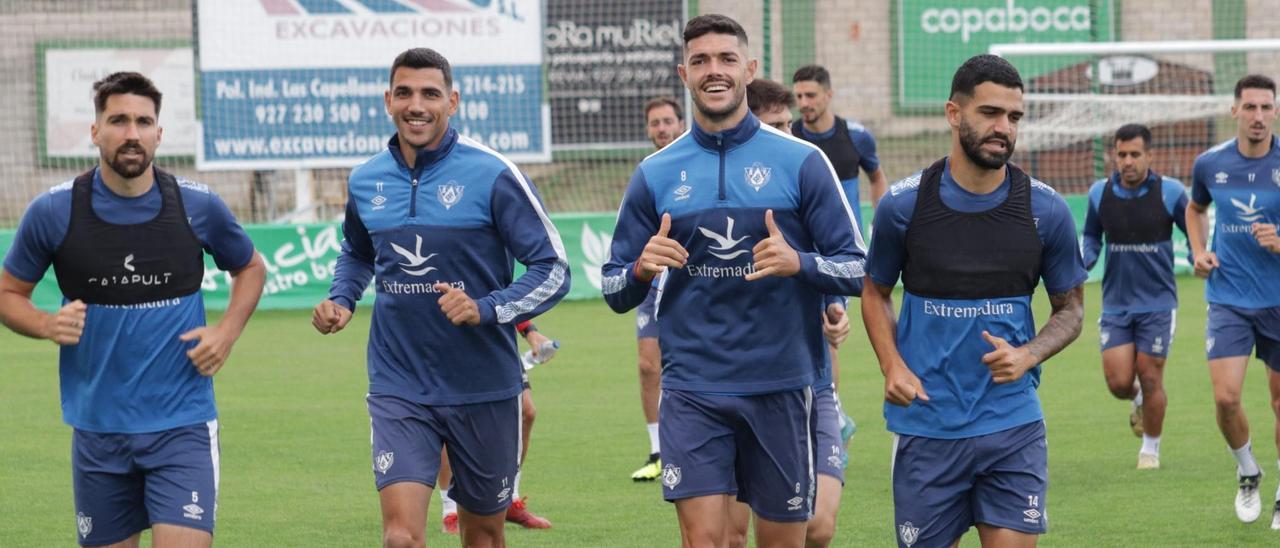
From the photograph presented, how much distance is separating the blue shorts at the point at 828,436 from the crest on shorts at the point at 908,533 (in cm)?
108

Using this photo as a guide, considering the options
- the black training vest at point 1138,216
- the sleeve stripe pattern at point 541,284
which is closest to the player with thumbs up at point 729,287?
the sleeve stripe pattern at point 541,284

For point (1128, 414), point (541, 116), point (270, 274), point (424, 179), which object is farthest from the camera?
point (541, 116)

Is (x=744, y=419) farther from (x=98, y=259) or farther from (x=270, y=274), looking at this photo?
(x=270, y=274)

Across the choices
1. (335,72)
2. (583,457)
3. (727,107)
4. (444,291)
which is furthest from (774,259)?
(335,72)

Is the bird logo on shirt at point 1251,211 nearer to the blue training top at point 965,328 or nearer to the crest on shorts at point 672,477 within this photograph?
the blue training top at point 965,328

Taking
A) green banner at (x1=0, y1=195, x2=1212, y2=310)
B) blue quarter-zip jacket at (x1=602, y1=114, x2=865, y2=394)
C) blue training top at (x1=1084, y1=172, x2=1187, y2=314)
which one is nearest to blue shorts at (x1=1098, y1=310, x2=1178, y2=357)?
blue training top at (x1=1084, y1=172, x2=1187, y2=314)

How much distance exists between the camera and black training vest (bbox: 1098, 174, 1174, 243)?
1130 centimetres

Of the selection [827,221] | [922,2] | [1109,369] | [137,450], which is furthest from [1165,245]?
[922,2]

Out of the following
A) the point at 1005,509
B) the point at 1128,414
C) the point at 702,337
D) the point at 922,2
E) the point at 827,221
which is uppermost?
the point at 922,2

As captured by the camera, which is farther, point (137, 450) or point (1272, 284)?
point (1272, 284)

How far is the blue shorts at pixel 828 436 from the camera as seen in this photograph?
7.23 meters

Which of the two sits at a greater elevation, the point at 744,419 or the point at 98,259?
the point at 98,259

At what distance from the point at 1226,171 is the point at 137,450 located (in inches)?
257

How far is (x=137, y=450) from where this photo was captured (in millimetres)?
6195
